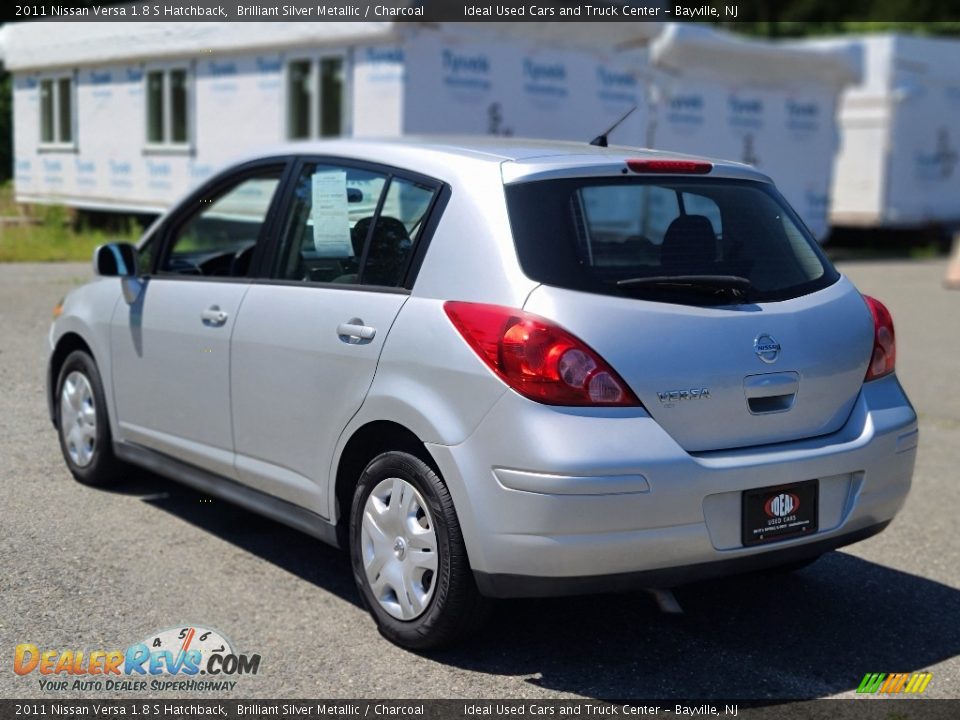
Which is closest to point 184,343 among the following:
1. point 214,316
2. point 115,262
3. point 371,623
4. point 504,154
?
point 214,316

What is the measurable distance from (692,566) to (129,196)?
1712 centimetres

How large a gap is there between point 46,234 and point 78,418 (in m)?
13.6

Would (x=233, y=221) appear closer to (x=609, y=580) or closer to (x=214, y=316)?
(x=214, y=316)

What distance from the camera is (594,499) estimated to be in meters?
3.60

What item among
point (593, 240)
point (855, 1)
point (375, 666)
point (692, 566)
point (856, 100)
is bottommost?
point (375, 666)

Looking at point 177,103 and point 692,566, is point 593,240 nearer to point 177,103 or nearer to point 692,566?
point 692,566

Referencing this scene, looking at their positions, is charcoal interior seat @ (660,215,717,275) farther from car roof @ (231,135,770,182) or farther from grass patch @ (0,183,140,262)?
grass patch @ (0,183,140,262)

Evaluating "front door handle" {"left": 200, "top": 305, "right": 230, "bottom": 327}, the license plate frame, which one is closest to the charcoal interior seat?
the license plate frame

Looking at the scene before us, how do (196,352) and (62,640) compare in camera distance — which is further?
(196,352)

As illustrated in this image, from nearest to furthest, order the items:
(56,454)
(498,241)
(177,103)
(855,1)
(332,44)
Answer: (498,241)
(56,454)
(332,44)
(177,103)
(855,1)

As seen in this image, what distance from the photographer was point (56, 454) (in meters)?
6.37

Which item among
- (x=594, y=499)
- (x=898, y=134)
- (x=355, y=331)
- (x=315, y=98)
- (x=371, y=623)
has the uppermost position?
(x=315, y=98)

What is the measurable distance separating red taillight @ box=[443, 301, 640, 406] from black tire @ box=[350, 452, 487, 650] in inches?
18.6

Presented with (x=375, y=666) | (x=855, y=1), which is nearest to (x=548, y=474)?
(x=375, y=666)
